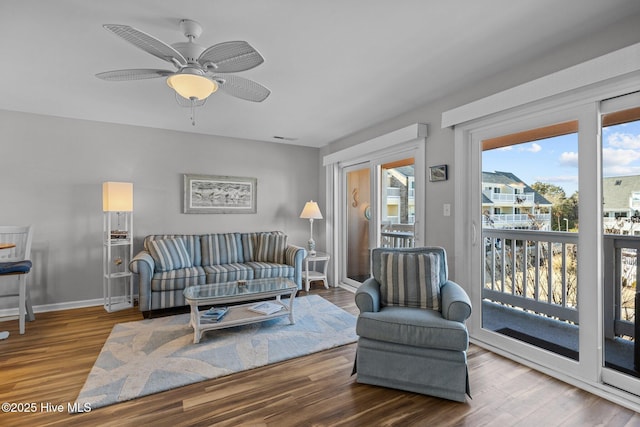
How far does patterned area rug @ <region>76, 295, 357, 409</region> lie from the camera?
6.77 feet

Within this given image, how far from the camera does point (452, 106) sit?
2.92m

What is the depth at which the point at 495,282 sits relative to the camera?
2.77 metres

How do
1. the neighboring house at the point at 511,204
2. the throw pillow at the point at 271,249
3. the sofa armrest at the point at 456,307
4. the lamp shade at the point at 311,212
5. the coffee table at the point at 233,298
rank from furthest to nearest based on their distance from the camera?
the lamp shade at the point at 311,212 → the throw pillow at the point at 271,249 → the coffee table at the point at 233,298 → the neighboring house at the point at 511,204 → the sofa armrest at the point at 456,307

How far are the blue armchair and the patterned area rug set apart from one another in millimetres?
702

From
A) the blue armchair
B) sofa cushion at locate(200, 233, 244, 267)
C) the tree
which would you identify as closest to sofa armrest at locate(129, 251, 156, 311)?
sofa cushion at locate(200, 233, 244, 267)

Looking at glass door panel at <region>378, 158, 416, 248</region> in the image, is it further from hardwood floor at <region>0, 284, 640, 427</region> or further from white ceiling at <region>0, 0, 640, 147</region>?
hardwood floor at <region>0, 284, 640, 427</region>

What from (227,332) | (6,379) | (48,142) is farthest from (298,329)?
(48,142)

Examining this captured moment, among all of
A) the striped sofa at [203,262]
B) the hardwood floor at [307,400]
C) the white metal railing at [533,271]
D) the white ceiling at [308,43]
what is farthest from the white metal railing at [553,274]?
the striped sofa at [203,262]

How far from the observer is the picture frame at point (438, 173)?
298cm

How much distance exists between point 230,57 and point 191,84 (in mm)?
326

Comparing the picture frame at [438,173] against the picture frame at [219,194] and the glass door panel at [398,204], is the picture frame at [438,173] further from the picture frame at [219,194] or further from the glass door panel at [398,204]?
the picture frame at [219,194]

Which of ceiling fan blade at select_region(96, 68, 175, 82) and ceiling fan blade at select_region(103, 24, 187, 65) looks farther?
ceiling fan blade at select_region(96, 68, 175, 82)

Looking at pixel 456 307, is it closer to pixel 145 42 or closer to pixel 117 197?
pixel 145 42

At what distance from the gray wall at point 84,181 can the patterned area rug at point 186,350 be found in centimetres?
137
